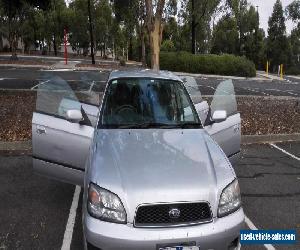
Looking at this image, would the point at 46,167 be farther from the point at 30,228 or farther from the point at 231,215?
the point at 231,215

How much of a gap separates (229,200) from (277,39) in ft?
182

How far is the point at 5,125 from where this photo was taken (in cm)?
1062

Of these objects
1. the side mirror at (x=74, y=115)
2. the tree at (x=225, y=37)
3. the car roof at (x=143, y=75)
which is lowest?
the side mirror at (x=74, y=115)

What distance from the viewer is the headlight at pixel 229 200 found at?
12.9ft

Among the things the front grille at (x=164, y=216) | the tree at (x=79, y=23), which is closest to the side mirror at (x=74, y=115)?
the front grille at (x=164, y=216)

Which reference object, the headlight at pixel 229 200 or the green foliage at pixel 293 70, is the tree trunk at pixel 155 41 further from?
the green foliage at pixel 293 70

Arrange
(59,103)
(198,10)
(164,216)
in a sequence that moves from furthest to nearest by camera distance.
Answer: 1. (198,10)
2. (59,103)
3. (164,216)

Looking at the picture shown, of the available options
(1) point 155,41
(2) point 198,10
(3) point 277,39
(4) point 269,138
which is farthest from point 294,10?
(4) point 269,138

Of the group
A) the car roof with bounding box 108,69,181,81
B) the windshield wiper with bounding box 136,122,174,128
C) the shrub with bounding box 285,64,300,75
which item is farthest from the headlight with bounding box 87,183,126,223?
the shrub with bounding box 285,64,300,75

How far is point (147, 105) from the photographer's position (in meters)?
5.48

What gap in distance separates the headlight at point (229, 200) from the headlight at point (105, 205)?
2.99ft

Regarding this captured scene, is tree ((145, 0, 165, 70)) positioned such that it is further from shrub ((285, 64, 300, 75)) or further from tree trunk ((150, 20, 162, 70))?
shrub ((285, 64, 300, 75))

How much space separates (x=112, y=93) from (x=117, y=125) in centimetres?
69

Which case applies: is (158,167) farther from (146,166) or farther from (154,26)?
(154,26)
